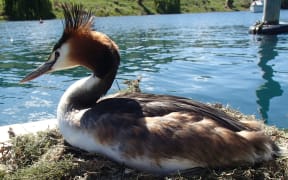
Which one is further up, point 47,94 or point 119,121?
point 119,121

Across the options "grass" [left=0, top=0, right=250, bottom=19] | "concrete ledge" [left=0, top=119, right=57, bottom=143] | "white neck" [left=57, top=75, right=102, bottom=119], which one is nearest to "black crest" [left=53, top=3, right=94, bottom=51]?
"white neck" [left=57, top=75, right=102, bottom=119]

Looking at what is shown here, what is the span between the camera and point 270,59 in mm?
19922

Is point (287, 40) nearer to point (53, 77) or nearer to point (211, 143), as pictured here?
point (53, 77)

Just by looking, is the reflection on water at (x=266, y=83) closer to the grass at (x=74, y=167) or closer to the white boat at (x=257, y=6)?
the grass at (x=74, y=167)

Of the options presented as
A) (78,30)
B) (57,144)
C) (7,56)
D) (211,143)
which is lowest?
(7,56)

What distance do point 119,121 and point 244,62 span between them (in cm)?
1552

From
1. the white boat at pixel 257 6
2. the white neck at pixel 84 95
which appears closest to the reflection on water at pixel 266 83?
the white neck at pixel 84 95

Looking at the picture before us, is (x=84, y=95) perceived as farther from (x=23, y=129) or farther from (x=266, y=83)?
(x=266, y=83)

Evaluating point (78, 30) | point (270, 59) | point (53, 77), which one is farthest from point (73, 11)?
point (270, 59)

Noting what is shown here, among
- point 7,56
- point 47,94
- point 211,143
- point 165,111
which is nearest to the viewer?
point 211,143

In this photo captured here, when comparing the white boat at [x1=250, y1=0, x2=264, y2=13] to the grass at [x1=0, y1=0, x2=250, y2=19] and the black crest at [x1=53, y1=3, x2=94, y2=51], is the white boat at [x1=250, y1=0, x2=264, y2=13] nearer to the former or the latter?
the grass at [x1=0, y1=0, x2=250, y2=19]

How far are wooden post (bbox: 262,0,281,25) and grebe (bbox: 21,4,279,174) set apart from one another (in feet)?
89.1

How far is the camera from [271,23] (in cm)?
3055

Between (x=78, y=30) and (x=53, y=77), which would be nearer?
(x=78, y=30)
